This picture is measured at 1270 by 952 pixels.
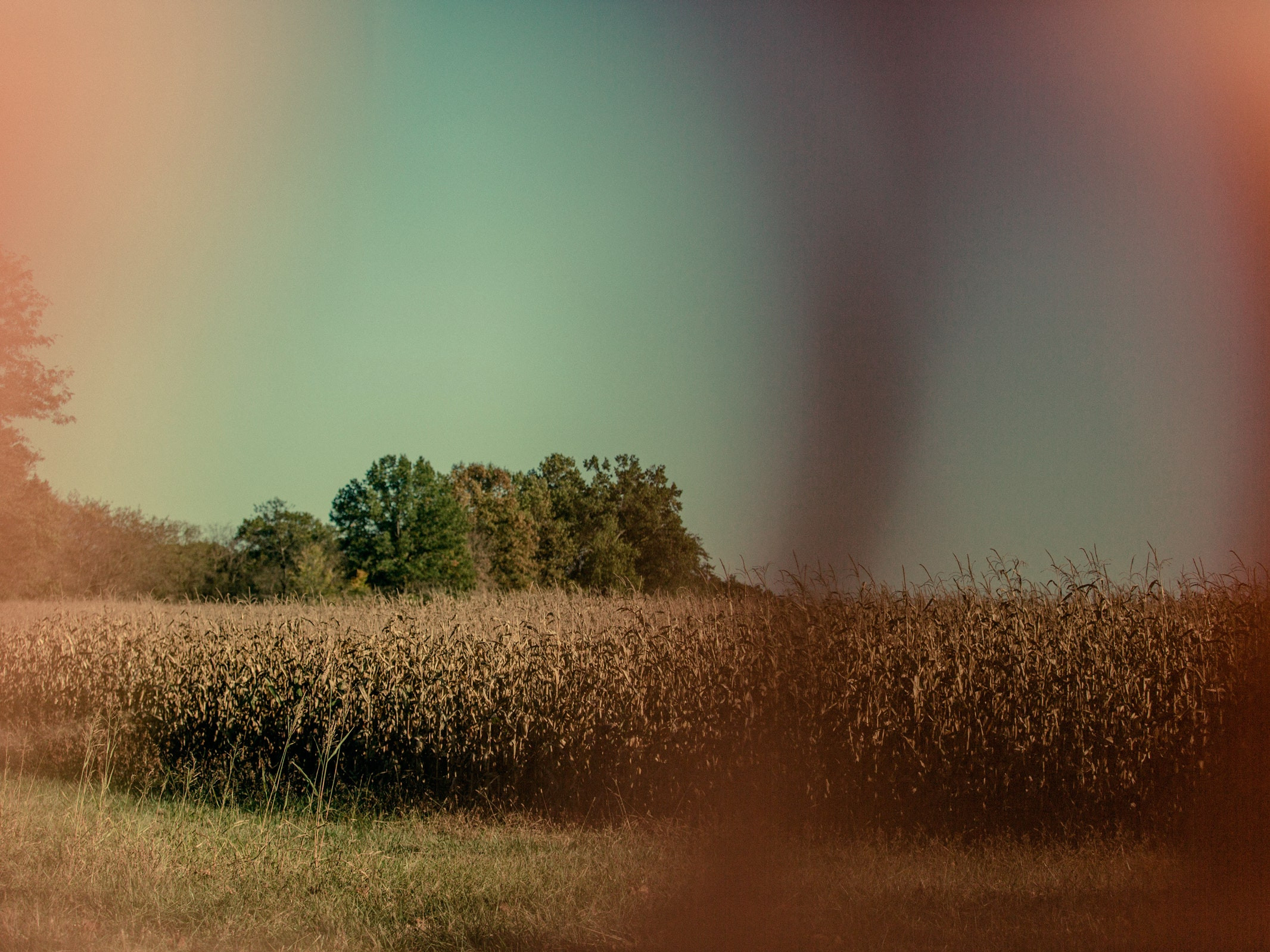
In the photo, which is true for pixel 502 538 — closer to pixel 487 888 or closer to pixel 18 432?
pixel 18 432

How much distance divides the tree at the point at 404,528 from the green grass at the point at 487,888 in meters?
34.7

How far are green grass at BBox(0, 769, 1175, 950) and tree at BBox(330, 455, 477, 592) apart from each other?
34692 millimetres

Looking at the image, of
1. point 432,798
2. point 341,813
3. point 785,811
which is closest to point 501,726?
point 432,798

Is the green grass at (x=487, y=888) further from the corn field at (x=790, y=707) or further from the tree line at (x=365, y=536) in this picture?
the tree line at (x=365, y=536)

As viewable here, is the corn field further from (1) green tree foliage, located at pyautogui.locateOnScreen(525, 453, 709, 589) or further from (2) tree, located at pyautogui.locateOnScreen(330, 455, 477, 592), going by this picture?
(2) tree, located at pyautogui.locateOnScreen(330, 455, 477, 592)

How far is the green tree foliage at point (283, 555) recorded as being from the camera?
1422 inches

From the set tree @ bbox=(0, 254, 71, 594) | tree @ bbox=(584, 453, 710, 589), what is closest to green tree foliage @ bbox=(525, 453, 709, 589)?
tree @ bbox=(584, 453, 710, 589)

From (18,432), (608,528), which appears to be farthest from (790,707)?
(608,528)

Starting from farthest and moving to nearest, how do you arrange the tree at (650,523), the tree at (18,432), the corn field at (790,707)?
the tree at (650,523)
the tree at (18,432)
the corn field at (790,707)

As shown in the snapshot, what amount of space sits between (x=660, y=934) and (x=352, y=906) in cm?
161

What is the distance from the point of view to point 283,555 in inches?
1491

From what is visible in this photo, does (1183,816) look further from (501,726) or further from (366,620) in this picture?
(366,620)

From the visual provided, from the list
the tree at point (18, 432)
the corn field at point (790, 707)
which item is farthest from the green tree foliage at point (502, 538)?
the corn field at point (790, 707)

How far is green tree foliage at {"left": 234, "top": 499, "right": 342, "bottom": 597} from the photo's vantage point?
119 feet
